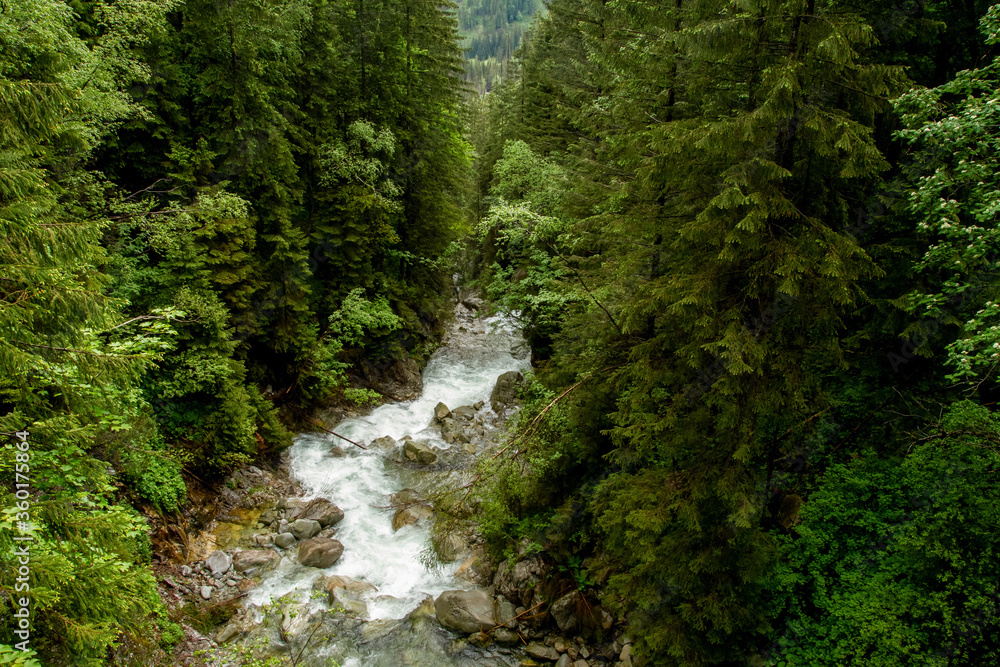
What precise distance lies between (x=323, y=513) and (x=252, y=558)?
1961 millimetres

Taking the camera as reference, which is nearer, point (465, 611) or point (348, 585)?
point (465, 611)

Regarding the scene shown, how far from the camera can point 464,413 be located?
17.8 metres

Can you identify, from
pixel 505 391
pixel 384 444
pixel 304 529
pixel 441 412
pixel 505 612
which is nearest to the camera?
pixel 505 612

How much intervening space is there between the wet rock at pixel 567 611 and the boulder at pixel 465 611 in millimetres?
1238

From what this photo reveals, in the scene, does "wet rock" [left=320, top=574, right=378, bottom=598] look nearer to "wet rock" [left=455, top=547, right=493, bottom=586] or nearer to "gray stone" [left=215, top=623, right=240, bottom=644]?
"gray stone" [left=215, top=623, right=240, bottom=644]

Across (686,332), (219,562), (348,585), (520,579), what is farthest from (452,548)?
(686,332)

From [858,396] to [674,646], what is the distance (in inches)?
180

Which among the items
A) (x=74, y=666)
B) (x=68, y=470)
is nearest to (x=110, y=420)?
(x=68, y=470)

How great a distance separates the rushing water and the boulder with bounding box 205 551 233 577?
0.87 meters

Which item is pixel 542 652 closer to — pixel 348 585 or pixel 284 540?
pixel 348 585

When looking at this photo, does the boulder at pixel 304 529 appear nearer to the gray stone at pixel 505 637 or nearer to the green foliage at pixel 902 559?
the gray stone at pixel 505 637

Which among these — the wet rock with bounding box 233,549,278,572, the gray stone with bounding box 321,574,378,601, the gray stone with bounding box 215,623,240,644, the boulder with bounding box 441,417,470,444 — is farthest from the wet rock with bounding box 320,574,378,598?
the boulder with bounding box 441,417,470,444

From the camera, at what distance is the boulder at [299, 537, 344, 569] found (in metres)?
11.0

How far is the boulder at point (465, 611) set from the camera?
30.5 ft
